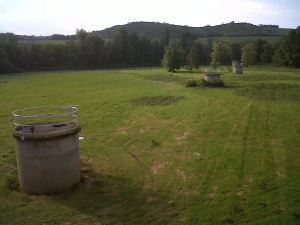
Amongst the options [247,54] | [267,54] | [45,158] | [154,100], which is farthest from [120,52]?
[45,158]

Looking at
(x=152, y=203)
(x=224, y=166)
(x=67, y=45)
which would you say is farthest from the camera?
(x=67, y=45)

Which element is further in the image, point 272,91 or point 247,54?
point 247,54

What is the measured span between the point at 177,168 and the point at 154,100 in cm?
1873

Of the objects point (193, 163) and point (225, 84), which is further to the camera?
point (225, 84)

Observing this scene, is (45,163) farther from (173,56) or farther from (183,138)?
(173,56)

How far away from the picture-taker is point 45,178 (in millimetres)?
12172

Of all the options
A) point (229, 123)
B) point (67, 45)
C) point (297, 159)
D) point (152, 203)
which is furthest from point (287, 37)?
point (152, 203)

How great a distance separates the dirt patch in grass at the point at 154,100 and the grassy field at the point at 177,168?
5.40 ft

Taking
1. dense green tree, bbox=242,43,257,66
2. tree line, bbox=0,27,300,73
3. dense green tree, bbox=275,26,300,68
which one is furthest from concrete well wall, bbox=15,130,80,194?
dense green tree, bbox=275,26,300,68

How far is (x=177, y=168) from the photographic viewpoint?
14.8m

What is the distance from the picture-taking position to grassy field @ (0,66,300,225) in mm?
10711

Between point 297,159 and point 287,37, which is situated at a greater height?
point 287,37

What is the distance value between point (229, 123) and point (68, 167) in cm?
1368

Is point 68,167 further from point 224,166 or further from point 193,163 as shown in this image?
point 224,166
